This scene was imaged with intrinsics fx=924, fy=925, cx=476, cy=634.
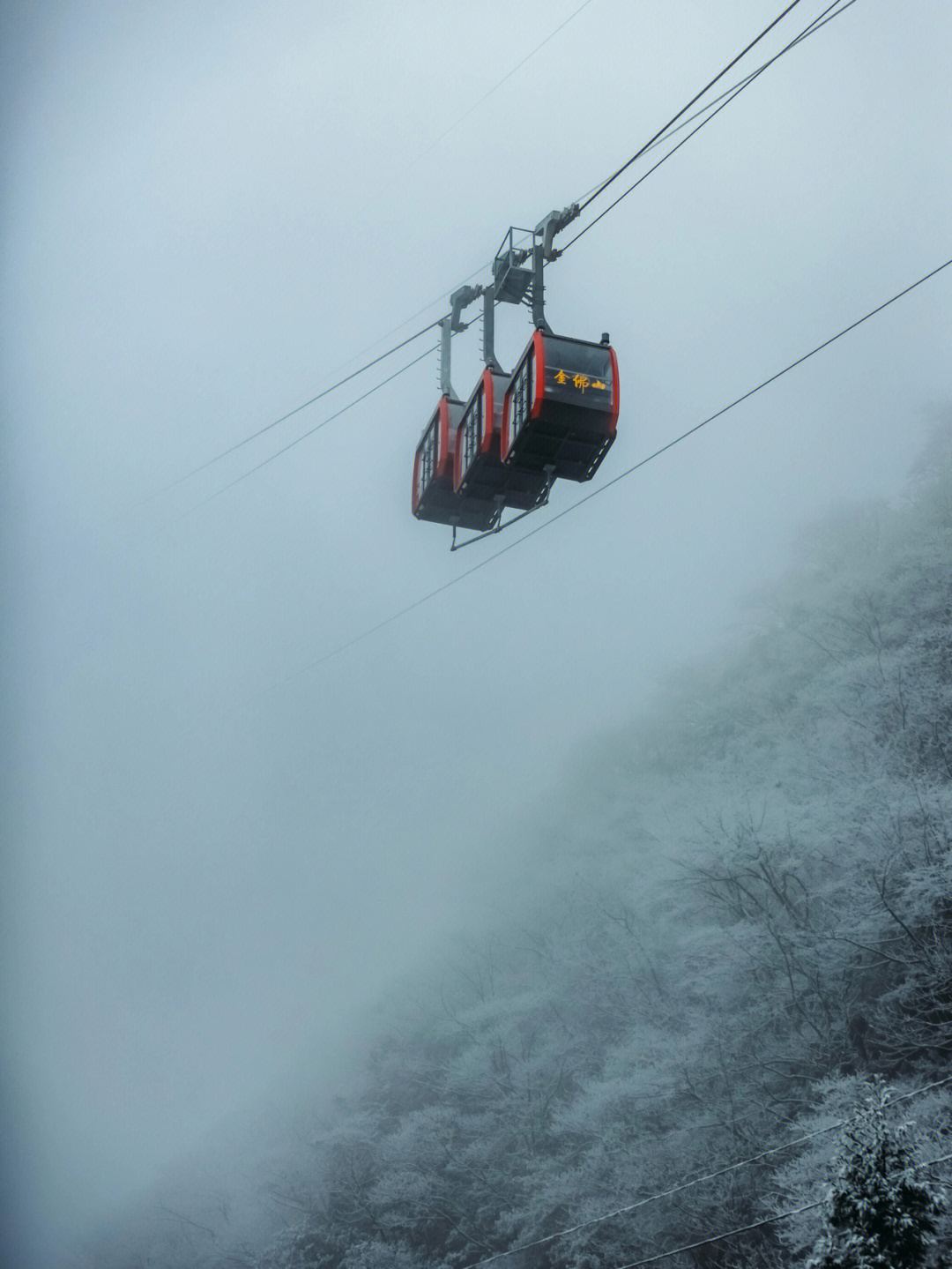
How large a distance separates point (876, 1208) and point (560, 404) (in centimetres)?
1239

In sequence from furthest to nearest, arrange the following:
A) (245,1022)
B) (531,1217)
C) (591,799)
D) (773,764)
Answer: (245,1022), (591,799), (773,764), (531,1217)

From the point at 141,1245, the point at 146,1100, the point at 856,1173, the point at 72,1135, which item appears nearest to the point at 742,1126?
the point at 856,1173

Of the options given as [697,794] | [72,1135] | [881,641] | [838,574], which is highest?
[838,574]

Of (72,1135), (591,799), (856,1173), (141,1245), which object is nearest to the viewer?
(856,1173)

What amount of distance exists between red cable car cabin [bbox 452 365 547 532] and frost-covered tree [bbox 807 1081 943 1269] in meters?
10.8

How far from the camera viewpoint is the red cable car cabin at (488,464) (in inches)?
470

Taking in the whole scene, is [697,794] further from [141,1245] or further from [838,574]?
[141,1245]

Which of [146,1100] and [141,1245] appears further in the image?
[146,1100]

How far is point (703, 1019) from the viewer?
24734mm

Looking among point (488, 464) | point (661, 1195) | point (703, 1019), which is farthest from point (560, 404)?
point (703, 1019)

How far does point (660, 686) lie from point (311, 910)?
40430 millimetres

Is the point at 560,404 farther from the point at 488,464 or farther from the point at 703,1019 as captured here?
the point at 703,1019

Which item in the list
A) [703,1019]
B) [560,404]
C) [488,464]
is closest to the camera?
[560,404]

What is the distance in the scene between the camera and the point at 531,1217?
2516cm
